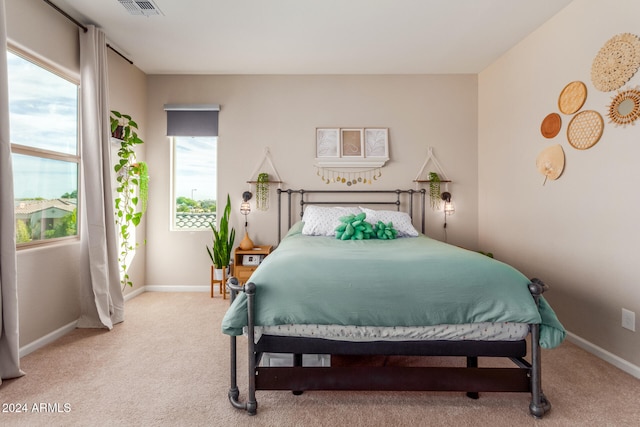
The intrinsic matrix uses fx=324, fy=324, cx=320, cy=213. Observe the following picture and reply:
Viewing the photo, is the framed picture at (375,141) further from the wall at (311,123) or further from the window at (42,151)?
the window at (42,151)

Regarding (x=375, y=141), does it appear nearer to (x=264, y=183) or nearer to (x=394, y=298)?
(x=264, y=183)

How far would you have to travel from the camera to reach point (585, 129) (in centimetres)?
244

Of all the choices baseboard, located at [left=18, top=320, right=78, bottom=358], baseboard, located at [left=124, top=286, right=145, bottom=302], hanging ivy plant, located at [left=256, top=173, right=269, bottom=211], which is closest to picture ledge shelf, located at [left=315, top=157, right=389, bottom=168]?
hanging ivy plant, located at [left=256, top=173, right=269, bottom=211]

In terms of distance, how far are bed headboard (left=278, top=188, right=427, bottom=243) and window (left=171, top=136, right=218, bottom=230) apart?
0.92 m

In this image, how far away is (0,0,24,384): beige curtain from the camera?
1.93 meters

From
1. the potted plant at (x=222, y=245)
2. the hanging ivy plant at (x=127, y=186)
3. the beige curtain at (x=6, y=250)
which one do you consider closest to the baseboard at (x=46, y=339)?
the beige curtain at (x=6, y=250)

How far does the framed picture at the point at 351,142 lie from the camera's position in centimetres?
387

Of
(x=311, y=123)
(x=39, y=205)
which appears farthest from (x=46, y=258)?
(x=311, y=123)

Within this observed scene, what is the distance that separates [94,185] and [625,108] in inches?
158

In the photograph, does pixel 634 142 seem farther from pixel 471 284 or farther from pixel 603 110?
pixel 471 284

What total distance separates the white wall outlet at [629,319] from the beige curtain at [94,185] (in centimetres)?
391

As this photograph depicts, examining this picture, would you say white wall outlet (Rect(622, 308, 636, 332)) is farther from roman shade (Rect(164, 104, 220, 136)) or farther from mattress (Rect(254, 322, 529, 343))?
roman shade (Rect(164, 104, 220, 136))

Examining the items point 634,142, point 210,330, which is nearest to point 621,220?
point 634,142

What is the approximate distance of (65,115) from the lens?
2736 millimetres
